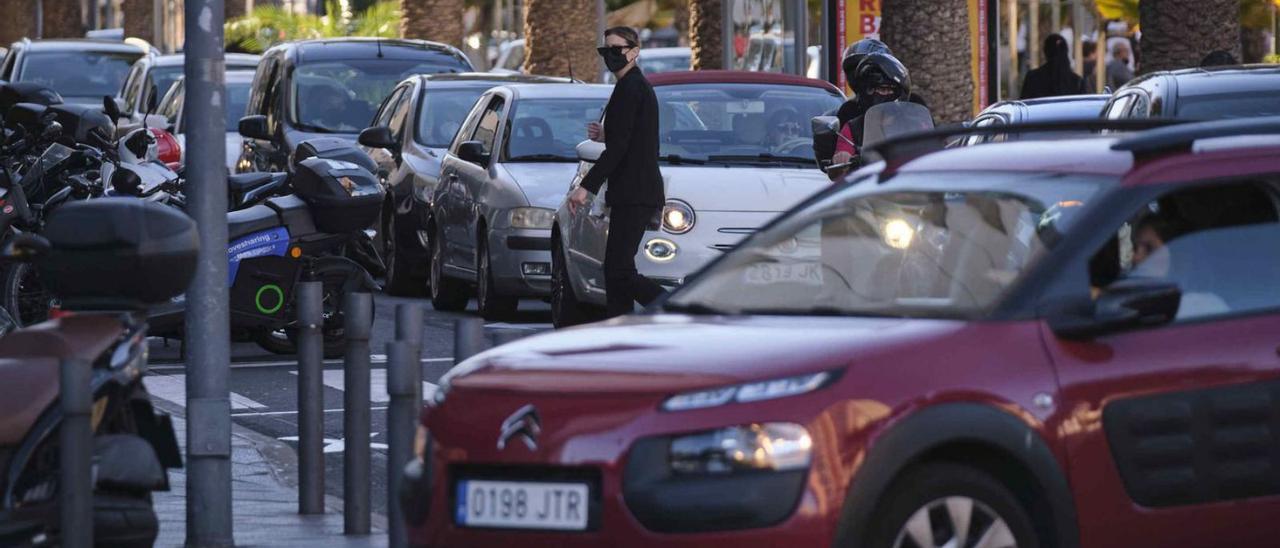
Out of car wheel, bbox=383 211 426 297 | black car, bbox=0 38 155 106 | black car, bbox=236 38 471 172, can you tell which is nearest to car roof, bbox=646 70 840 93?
car wheel, bbox=383 211 426 297

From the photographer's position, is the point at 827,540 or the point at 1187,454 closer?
the point at 827,540

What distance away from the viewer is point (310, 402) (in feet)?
30.3

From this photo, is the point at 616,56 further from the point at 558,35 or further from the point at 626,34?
the point at 558,35

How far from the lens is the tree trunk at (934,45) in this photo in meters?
21.3

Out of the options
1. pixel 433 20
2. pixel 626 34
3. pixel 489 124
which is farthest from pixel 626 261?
pixel 433 20

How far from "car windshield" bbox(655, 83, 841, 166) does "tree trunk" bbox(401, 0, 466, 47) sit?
17098 millimetres

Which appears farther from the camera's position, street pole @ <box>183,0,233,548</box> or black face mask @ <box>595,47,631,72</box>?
black face mask @ <box>595,47,631,72</box>

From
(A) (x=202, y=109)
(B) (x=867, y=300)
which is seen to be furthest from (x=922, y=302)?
(A) (x=202, y=109)

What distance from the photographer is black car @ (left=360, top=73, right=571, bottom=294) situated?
19.5 meters

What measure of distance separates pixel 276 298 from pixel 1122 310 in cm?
873

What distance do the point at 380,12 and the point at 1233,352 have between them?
46603mm

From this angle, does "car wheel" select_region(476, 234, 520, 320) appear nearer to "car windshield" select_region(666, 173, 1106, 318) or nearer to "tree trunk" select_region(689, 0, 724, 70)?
"car windshield" select_region(666, 173, 1106, 318)

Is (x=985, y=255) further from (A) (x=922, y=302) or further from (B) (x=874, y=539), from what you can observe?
(B) (x=874, y=539)

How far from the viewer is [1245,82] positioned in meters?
13.4
